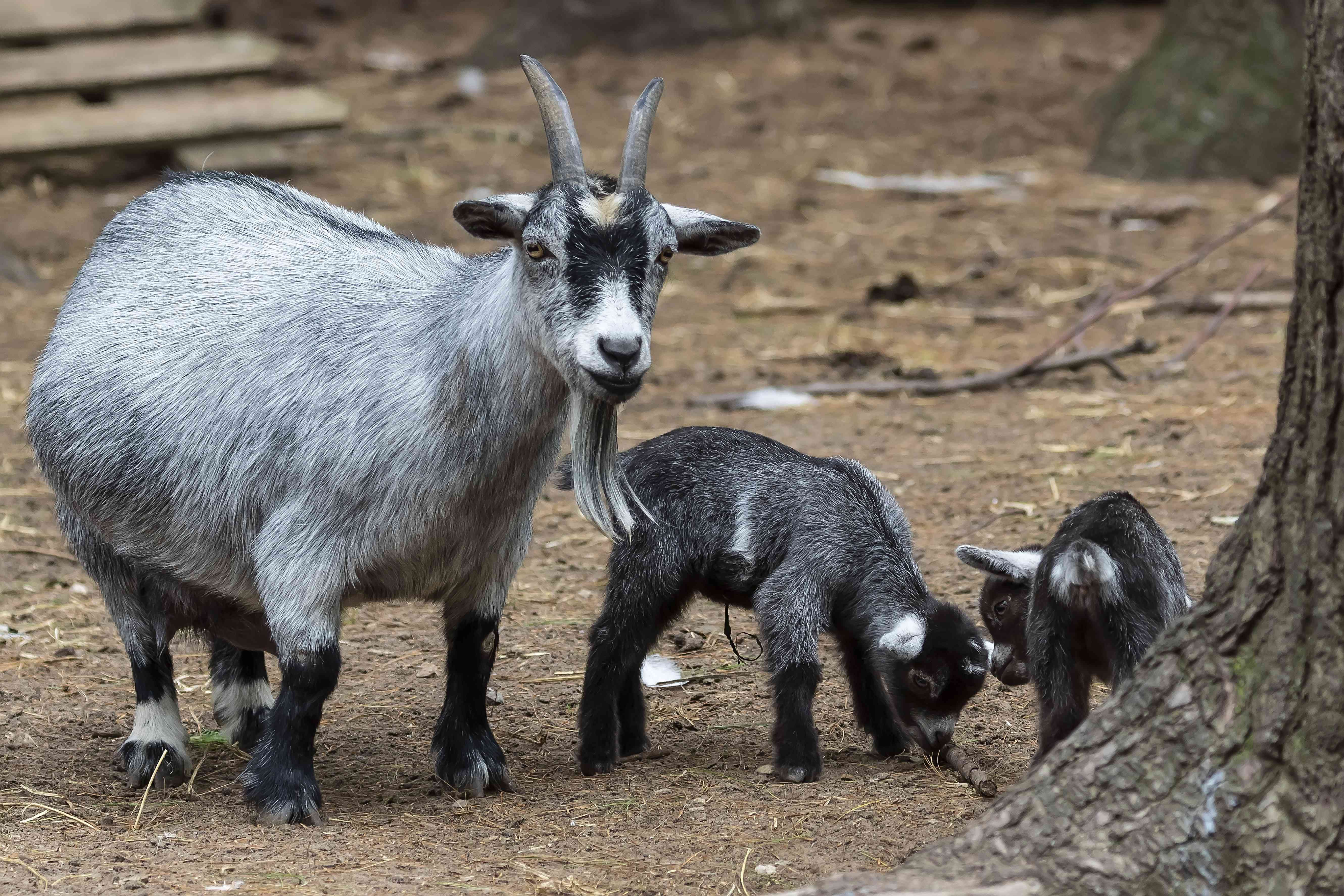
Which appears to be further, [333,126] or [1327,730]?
[333,126]

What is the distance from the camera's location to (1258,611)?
2842mm

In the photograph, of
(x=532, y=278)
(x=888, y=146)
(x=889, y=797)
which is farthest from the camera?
(x=888, y=146)

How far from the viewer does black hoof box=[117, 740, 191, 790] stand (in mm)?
4258

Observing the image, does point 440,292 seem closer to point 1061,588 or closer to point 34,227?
point 1061,588

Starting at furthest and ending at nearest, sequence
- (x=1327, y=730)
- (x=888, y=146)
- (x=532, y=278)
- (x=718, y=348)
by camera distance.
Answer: (x=888, y=146) < (x=718, y=348) < (x=532, y=278) < (x=1327, y=730)

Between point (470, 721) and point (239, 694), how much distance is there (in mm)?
828

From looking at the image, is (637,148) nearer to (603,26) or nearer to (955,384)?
(955,384)

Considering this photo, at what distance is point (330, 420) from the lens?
13.0 ft

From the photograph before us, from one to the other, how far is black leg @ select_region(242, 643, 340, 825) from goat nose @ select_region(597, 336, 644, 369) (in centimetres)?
107

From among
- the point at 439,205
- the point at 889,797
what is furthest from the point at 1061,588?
the point at 439,205

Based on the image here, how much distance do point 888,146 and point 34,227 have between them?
20.9ft

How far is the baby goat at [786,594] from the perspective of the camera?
13.7 feet

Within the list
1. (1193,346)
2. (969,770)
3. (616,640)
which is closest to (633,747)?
(616,640)

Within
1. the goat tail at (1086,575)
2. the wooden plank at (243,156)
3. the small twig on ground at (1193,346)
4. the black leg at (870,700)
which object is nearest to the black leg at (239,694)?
the black leg at (870,700)
